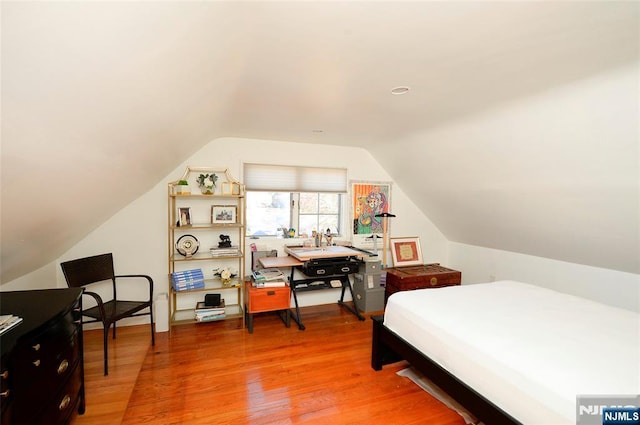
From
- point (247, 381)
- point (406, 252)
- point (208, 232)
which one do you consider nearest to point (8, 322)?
point (247, 381)


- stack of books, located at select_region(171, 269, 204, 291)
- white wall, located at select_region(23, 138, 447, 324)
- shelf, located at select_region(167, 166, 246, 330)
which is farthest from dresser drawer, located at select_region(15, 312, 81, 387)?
shelf, located at select_region(167, 166, 246, 330)

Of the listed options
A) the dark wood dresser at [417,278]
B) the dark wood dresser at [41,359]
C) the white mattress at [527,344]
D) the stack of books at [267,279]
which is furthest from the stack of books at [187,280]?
the dark wood dresser at [417,278]

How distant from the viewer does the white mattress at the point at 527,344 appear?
1.34m

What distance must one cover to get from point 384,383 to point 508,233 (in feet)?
8.06

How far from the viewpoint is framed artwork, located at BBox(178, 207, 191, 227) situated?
3.30m

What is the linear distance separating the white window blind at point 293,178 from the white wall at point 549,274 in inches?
87.2

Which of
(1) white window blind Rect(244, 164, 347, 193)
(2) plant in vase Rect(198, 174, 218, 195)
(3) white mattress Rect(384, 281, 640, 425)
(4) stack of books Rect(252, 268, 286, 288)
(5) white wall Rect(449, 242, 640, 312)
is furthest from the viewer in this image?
(1) white window blind Rect(244, 164, 347, 193)

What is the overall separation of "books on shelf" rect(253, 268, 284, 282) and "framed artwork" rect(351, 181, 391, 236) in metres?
1.39

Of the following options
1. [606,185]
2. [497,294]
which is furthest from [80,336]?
[606,185]

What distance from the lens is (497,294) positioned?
253 cm

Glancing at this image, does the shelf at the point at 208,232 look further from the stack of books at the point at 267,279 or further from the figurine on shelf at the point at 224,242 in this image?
the stack of books at the point at 267,279

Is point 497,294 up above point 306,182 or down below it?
below

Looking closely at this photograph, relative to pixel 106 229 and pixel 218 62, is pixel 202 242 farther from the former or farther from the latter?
pixel 218 62

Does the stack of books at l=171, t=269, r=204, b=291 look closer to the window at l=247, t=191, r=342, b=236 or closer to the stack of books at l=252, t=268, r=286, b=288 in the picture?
the stack of books at l=252, t=268, r=286, b=288
